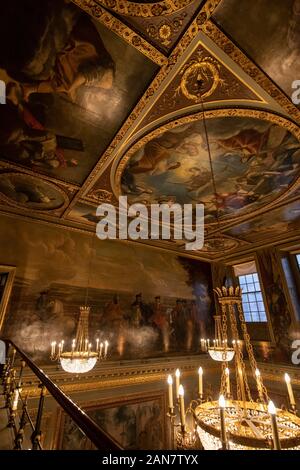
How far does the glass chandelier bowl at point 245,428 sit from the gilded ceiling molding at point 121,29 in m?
4.55

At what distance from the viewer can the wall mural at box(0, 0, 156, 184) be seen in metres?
2.69

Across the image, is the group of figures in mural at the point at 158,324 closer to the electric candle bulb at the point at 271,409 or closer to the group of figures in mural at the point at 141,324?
the group of figures in mural at the point at 141,324

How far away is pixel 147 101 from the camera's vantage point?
374 cm

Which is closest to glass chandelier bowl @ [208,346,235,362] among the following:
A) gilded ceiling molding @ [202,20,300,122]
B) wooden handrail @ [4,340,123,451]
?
wooden handrail @ [4,340,123,451]

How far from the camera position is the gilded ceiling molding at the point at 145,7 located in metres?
2.50

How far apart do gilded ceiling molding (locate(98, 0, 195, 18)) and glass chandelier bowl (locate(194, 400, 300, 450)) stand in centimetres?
458

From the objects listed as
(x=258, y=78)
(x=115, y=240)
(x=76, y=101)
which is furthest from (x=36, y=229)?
(x=258, y=78)

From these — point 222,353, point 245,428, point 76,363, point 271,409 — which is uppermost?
point 222,353

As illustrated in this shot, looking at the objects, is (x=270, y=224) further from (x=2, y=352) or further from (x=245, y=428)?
(x=2, y=352)

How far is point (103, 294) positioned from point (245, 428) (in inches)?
253

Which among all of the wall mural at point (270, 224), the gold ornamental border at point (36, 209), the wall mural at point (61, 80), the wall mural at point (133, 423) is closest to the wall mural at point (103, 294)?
the gold ornamental border at point (36, 209)

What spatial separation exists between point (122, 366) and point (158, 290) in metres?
3.37

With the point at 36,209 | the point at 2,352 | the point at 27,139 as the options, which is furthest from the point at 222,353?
the point at 36,209

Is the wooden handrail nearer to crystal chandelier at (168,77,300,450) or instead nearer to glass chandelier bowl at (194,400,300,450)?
crystal chandelier at (168,77,300,450)
